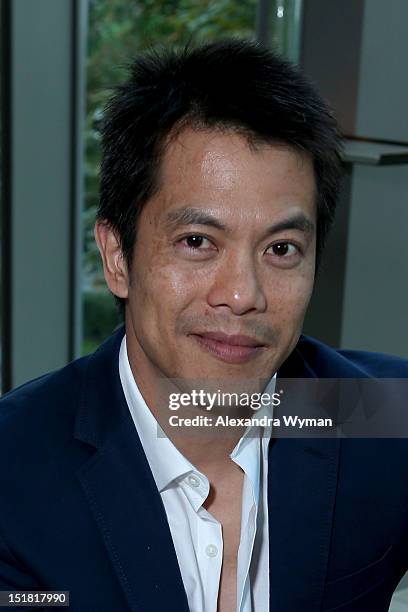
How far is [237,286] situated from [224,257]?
0.14ft

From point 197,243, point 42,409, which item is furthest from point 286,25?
point 42,409

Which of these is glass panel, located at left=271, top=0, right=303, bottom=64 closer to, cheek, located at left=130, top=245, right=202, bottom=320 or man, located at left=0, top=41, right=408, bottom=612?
man, located at left=0, top=41, right=408, bottom=612

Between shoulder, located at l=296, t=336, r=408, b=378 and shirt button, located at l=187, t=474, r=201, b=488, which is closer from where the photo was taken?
shirt button, located at l=187, t=474, r=201, b=488

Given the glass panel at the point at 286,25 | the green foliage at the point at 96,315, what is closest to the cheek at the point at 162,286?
the glass panel at the point at 286,25

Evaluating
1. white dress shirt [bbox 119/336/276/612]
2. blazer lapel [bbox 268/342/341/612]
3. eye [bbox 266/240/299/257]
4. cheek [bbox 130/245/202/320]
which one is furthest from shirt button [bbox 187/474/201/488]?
eye [bbox 266/240/299/257]

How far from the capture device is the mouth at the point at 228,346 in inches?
45.5

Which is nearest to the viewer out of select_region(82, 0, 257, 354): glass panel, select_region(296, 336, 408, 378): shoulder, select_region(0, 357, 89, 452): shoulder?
select_region(0, 357, 89, 452): shoulder

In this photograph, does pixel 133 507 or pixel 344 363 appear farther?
pixel 344 363

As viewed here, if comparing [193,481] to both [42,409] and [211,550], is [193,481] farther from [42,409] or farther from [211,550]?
[42,409]

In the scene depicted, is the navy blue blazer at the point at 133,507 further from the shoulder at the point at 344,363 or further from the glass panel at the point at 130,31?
the glass panel at the point at 130,31

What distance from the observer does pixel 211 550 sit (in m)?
1.22

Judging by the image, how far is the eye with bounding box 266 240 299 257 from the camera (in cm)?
116

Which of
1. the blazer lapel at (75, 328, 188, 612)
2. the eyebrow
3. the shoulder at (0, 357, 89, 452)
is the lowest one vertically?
the blazer lapel at (75, 328, 188, 612)

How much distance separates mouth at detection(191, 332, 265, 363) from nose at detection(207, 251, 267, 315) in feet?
0.15
